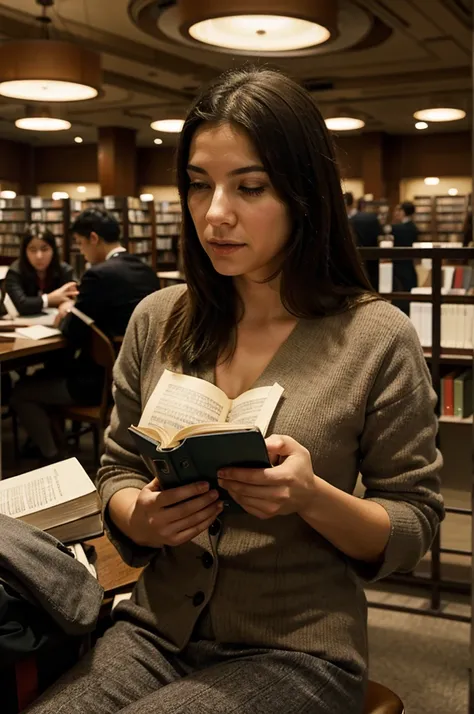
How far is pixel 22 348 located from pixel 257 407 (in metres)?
2.67

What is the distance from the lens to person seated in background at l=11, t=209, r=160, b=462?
164 inches

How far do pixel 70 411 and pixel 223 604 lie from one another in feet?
10.00

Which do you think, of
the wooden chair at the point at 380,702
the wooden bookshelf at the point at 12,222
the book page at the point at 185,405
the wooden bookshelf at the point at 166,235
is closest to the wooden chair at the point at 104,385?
the book page at the point at 185,405

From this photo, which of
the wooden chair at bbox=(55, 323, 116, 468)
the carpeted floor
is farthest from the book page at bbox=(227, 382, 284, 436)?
the wooden chair at bbox=(55, 323, 116, 468)

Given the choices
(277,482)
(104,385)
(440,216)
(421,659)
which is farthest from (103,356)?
(440,216)

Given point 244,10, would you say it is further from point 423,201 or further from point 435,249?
point 423,201

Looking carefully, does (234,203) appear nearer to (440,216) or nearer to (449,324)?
(449,324)

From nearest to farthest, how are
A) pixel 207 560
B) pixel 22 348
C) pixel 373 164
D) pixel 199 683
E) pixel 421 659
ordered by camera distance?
pixel 199 683
pixel 207 560
pixel 421 659
pixel 22 348
pixel 373 164

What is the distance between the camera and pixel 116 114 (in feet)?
44.7

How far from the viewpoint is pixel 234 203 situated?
1274 millimetres

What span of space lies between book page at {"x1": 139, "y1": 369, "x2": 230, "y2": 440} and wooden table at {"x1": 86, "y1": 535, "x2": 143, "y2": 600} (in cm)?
35

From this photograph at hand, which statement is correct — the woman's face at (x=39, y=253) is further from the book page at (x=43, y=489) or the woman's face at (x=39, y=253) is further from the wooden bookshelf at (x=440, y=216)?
the wooden bookshelf at (x=440, y=216)

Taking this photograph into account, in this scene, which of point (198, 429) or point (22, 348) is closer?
point (198, 429)

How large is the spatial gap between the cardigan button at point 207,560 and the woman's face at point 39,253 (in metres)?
4.42
